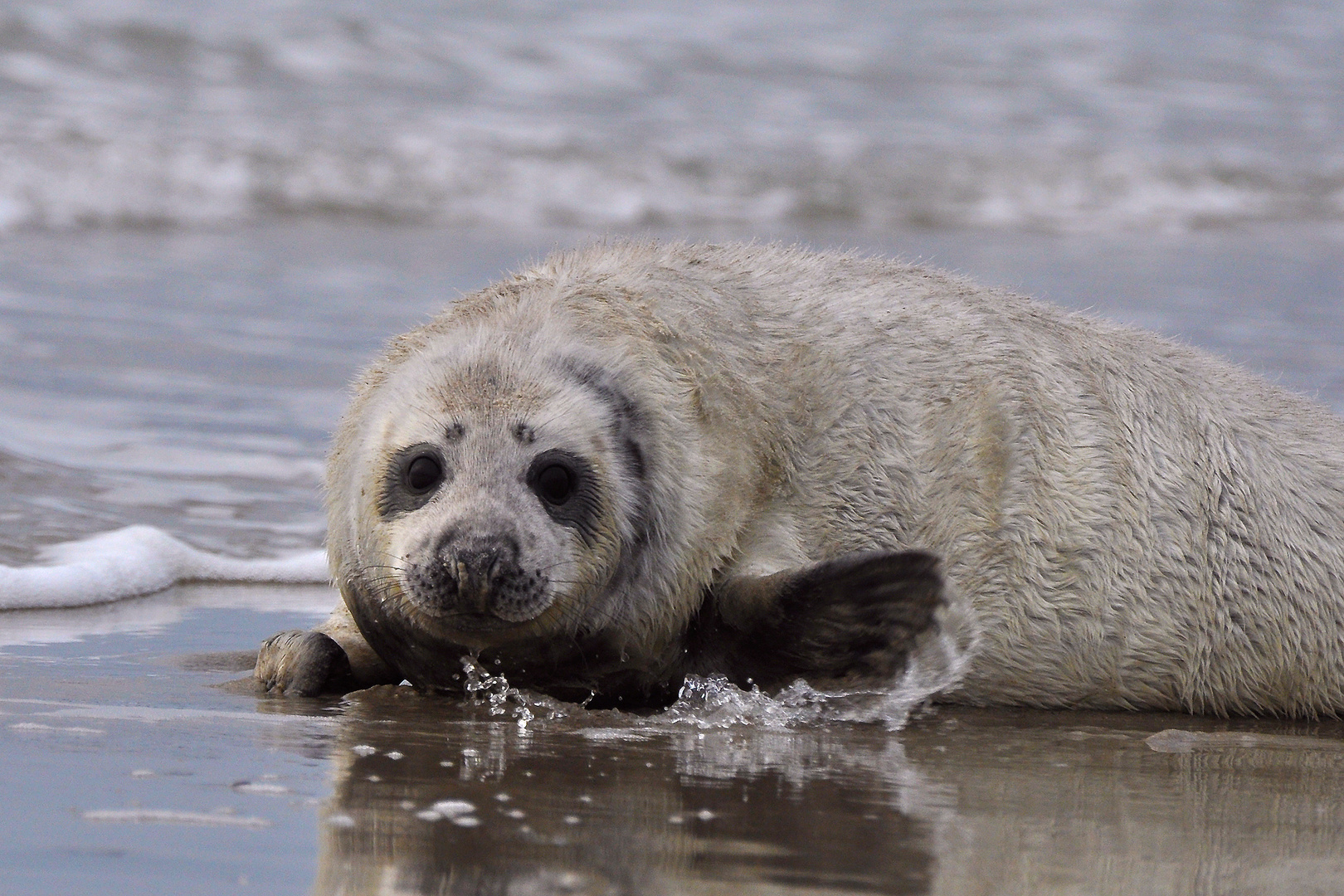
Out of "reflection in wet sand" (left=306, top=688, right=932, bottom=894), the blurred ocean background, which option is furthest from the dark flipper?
the blurred ocean background

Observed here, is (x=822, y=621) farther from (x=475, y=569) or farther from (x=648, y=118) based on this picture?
(x=648, y=118)

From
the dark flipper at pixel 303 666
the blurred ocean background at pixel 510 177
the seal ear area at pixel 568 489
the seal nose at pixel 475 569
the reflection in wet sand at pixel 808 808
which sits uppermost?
the blurred ocean background at pixel 510 177

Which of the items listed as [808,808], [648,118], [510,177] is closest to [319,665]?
[808,808]

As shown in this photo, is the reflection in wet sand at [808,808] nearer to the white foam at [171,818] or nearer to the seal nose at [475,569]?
the white foam at [171,818]

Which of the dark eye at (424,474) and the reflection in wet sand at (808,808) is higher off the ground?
the dark eye at (424,474)

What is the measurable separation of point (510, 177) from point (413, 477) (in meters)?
15.2

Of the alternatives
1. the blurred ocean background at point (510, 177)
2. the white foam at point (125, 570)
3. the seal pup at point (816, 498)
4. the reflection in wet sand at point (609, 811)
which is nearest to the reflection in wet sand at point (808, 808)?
the reflection in wet sand at point (609, 811)

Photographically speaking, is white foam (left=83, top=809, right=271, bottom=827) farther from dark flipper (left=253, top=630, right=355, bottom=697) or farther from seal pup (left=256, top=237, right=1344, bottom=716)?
dark flipper (left=253, top=630, right=355, bottom=697)

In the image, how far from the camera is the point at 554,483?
14.6ft

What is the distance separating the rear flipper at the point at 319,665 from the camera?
188 inches

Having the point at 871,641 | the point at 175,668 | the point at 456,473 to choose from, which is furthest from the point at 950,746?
the point at 175,668

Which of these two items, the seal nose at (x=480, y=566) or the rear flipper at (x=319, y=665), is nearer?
the seal nose at (x=480, y=566)

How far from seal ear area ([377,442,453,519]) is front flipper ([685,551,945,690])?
793mm

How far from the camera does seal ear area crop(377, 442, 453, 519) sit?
4.42 metres
